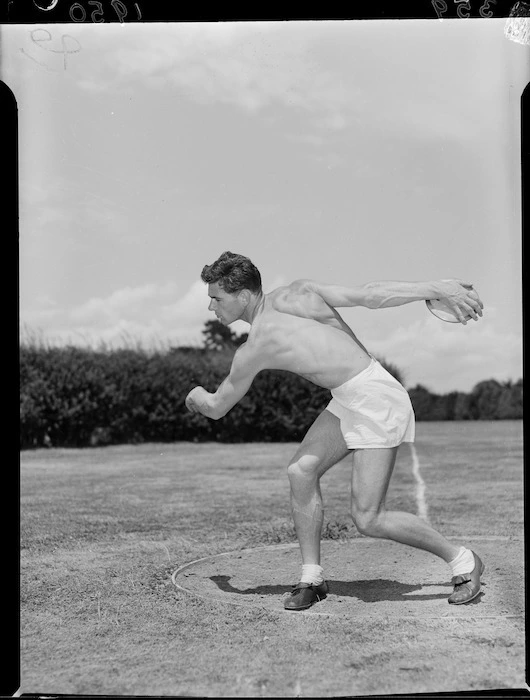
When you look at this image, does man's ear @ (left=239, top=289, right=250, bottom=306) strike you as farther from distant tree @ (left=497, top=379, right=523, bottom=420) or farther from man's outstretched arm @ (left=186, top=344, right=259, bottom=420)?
distant tree @ (left=497, top=379, right=523, bottom=420)

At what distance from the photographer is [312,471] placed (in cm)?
571

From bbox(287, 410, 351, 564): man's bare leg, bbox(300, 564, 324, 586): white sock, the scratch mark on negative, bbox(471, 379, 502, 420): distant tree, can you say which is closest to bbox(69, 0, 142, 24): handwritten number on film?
bbox(287, 410, 351, 564): man's bare leg

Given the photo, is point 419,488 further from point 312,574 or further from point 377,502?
point 377,502

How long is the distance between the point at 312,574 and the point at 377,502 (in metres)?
0.76

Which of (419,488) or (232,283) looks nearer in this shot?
(232,283)

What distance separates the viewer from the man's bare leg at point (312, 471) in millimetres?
5688

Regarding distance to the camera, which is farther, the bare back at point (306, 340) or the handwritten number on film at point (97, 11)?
the bare back at point (306, 340)

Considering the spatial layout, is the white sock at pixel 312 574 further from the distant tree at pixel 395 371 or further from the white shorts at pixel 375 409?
the distant tree at pixel 395 371

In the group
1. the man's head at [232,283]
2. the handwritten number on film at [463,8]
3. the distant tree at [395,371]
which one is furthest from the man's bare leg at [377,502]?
the distant tree at [395,371]

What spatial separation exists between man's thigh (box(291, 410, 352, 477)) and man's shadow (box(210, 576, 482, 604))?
0.97m

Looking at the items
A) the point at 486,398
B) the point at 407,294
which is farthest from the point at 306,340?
the point at 486,398

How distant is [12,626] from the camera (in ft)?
15.9

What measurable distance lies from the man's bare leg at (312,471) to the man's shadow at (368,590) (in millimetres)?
530

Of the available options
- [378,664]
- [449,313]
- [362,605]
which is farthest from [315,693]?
[449,313]
